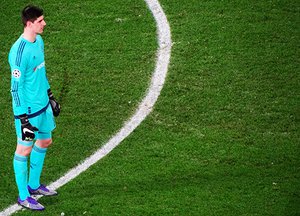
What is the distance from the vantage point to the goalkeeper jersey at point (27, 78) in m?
8.44

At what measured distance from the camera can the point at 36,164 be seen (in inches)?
360

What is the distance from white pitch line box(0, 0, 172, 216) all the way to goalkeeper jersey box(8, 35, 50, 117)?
1.21 meters

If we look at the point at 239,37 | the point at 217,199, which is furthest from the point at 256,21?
the point at 217,199

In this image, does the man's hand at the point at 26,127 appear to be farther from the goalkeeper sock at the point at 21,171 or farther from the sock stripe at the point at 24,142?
the goalkeeper sock at the point at 21,171

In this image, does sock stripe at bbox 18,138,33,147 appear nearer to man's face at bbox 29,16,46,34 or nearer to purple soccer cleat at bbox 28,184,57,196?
purple soccer cleat at bbox 28,184,57,196

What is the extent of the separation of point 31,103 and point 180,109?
2732 mm

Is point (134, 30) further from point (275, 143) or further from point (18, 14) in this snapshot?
point (275, 143)

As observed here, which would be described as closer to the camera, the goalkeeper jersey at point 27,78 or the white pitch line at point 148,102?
the goalkeeper jersey at point 27,78

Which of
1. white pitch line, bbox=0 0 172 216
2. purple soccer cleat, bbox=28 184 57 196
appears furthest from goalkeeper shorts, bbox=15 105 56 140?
white pitch line, bbox=0 0 172 216

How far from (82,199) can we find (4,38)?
4.15 m

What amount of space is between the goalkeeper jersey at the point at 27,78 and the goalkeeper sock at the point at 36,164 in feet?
1.85

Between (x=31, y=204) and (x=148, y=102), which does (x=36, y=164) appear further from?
(x=148, y=102)

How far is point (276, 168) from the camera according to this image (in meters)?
9.60

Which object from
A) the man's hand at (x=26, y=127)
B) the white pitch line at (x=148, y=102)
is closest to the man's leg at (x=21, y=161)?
the man's hand at (x=26, y=127)
